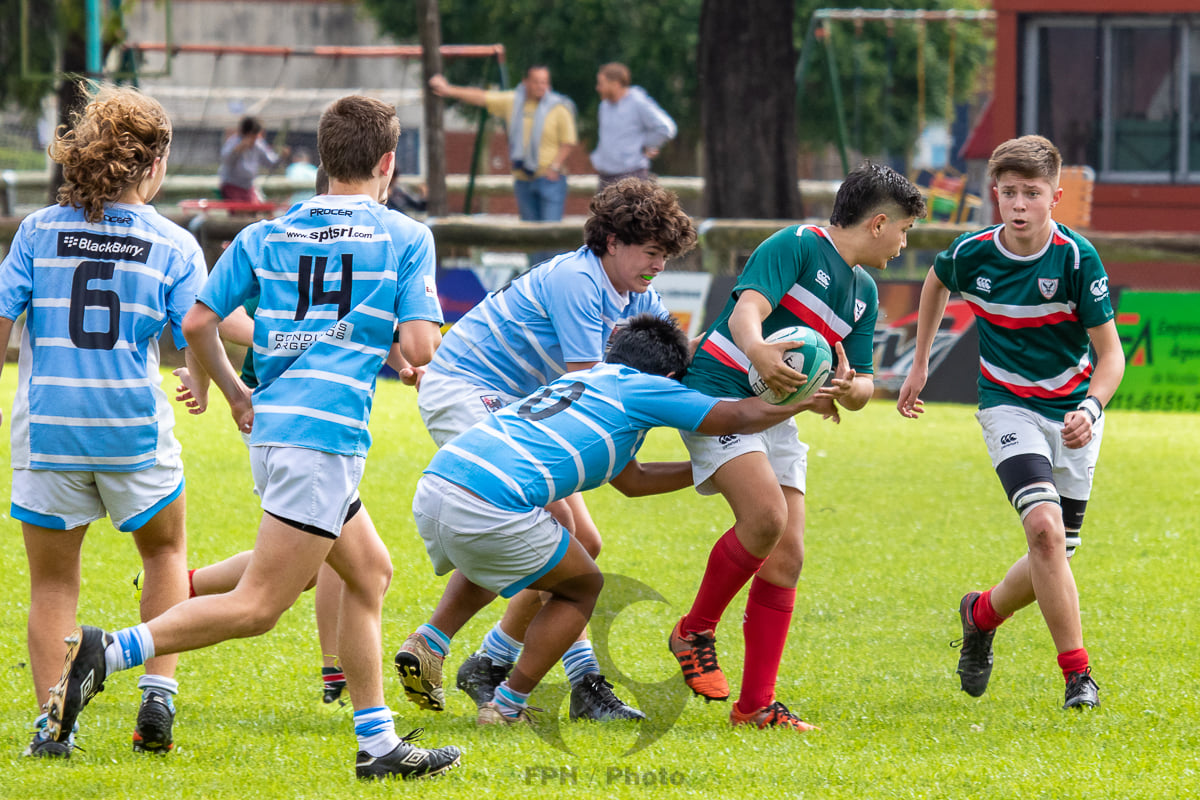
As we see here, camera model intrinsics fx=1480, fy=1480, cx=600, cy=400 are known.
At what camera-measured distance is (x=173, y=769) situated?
13.8 feet

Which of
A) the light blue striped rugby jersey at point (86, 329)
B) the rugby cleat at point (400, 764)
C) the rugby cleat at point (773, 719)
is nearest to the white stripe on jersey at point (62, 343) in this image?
the light blue striped rugby jersey at point (86, 329)

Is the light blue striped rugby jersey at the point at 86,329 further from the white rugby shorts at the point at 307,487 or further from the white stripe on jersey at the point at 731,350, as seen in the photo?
the white stripe on jersey at the point at 731,350

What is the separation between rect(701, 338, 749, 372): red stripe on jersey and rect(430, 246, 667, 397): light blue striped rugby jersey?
0.19 m

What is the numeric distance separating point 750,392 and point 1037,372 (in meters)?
1.21

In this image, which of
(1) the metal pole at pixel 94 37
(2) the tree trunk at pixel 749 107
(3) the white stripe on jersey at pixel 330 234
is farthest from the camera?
(1) the metal pole at pixel 94 37

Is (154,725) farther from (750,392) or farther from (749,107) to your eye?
(749,107)

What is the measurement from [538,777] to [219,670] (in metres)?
1.83

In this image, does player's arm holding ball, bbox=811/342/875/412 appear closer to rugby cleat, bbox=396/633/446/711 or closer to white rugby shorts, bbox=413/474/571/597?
white rugby shorts, bbox=413/474/571/597

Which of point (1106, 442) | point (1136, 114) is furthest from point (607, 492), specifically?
point (1136, 114)

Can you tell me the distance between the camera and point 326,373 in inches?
157

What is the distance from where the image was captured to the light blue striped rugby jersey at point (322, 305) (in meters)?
3.98

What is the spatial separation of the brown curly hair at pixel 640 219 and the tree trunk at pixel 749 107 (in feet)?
37.8

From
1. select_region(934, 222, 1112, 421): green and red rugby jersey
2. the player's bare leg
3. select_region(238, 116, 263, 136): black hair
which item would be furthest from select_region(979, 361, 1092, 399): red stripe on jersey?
select_region(238, 116, 263, 136): black hair

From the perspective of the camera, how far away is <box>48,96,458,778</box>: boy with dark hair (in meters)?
3.94
